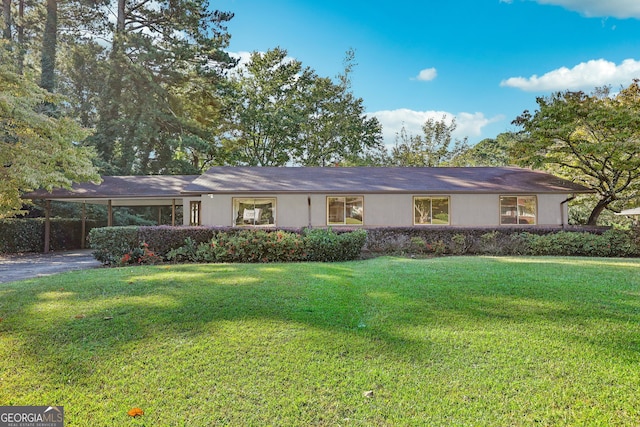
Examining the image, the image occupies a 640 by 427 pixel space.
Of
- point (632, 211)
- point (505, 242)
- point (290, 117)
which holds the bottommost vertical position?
point (505, 242)

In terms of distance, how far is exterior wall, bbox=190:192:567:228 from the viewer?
1530 cm

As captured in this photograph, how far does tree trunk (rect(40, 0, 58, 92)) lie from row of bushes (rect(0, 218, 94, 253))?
30.0ft

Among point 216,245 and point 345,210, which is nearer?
point 216,245

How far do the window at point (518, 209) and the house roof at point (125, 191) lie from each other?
13.6 m

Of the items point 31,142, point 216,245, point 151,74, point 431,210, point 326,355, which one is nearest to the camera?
point 326,355

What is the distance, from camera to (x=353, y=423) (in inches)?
98.6

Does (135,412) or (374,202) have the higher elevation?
(374,202)

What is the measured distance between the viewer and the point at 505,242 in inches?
505

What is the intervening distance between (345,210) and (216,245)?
269 inches

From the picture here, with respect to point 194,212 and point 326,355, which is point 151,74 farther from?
point 326,355

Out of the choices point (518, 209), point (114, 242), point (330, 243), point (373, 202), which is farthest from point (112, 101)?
point (518, 209)

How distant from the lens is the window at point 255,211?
50.4 ft

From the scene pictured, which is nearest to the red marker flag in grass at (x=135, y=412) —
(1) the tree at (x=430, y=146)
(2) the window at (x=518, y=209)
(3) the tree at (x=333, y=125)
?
(2) the window at (x=518, y=209)

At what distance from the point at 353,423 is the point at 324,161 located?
28202 mm
